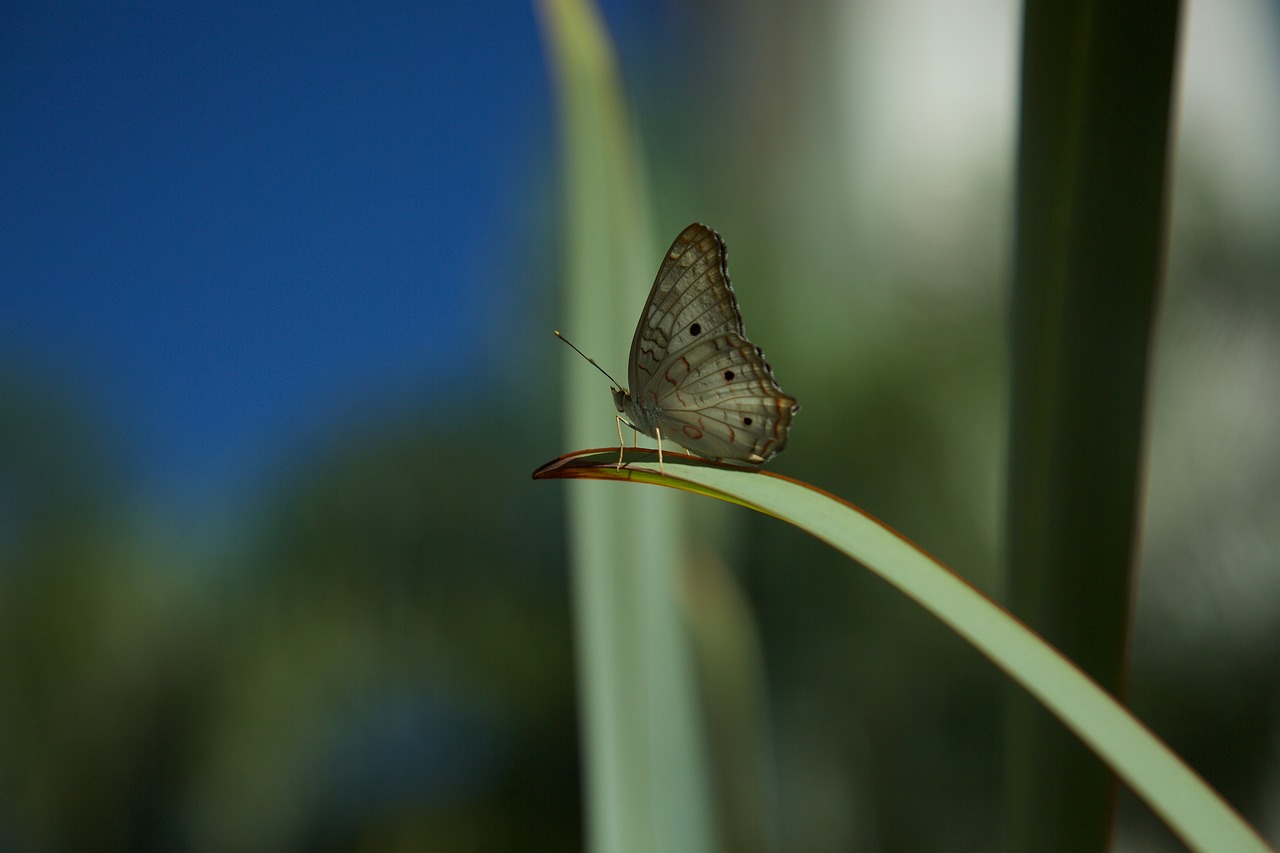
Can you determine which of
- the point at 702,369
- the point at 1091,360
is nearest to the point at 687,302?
the point at 702,369

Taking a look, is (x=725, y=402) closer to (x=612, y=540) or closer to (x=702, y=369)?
(x=702, y=369)

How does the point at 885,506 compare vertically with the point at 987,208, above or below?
below

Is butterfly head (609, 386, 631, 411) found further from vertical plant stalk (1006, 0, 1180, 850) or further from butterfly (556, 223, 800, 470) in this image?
vertical plant stalk (1006, 0, 1180, 850)

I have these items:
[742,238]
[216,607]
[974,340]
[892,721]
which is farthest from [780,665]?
[216,607]

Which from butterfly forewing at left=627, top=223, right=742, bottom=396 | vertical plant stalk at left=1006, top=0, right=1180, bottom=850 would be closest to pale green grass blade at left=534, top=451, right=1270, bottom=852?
vertical plant stalk at left=1006, top=0, right=1180, bottom=850

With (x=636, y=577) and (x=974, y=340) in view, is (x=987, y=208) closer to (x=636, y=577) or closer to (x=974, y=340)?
(x=974, y=340)

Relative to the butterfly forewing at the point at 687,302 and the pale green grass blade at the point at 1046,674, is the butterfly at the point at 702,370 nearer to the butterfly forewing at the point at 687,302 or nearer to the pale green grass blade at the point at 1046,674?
the butterfly forewing at the point at 687,302
